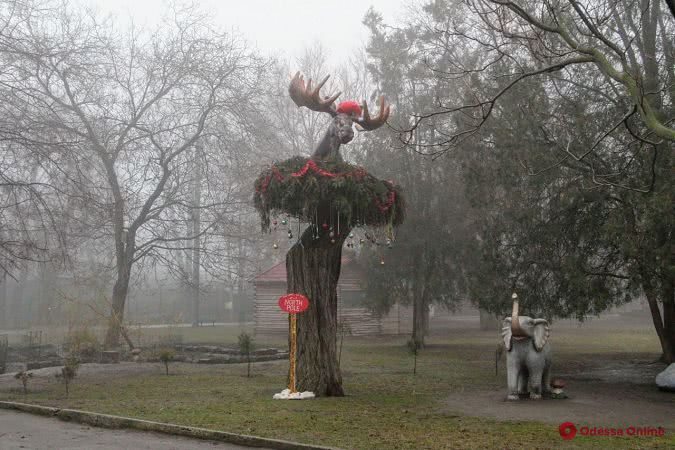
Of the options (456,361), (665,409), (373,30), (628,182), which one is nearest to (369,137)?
(373,30)

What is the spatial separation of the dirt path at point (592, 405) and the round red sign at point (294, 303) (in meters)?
3.18

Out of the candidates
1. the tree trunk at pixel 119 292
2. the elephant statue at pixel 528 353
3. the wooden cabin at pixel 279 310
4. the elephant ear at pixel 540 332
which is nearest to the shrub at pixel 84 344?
the tree trunk at pixel 119 292

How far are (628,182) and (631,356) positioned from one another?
11489mm

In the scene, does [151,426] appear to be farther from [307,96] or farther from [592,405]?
[592,405]

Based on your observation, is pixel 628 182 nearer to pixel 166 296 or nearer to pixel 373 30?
pixel 373 30

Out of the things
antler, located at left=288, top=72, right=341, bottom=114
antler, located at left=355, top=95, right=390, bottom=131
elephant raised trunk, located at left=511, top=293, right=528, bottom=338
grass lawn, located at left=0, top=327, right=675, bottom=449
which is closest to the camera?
grass lawn, located at left=0, top=327, right=675, bottom=449

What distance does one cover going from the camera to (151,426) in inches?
391

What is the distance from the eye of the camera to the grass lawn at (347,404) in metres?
8.95

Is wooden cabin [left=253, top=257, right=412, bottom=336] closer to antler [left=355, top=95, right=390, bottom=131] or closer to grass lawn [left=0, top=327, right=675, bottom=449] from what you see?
grass lawn [left=0, top=327, right=675, bottom=449]

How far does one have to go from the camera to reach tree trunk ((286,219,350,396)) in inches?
515

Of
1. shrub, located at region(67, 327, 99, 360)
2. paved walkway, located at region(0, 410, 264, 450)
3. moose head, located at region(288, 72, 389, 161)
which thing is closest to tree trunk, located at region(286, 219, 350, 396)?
moose head, located at region(288, 72, 389, 161)

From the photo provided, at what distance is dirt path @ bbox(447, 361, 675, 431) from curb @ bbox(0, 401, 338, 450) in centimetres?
385

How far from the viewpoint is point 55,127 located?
14852 mm

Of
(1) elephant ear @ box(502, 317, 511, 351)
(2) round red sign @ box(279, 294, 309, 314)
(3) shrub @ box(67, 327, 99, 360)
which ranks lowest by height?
(3) shrub @ box(67, 327, 99, 360)
